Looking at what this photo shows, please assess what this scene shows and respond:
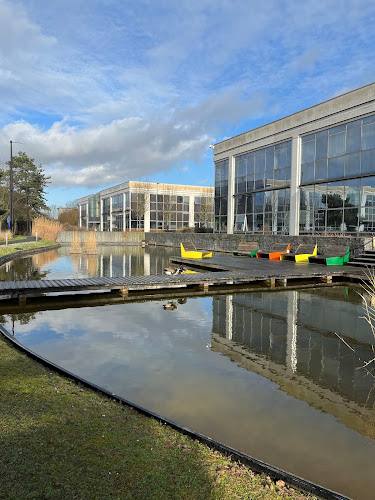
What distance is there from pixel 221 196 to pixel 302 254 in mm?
15884

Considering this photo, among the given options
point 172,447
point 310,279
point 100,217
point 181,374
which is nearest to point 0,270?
point 310,279

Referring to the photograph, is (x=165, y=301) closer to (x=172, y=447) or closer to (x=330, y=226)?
(x=172, y=447)

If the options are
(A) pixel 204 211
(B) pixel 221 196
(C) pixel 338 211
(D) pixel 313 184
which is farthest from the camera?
(A) pixel 204 211

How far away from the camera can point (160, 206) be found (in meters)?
60.0

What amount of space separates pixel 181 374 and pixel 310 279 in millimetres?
9984

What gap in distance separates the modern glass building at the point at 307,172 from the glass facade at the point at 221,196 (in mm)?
165

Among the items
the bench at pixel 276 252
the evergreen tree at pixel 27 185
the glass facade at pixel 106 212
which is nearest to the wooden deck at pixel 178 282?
the bench at pixel 276 252

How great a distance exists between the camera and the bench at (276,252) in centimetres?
2030

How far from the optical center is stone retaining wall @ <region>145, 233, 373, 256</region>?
17281 mm

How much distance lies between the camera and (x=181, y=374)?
17.5 feet

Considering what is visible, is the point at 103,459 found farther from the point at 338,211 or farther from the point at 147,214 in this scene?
the point at 147,214

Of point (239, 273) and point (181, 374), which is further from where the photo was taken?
point (239, 273)

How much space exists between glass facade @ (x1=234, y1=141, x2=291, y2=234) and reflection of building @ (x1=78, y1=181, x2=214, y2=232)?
2721cm

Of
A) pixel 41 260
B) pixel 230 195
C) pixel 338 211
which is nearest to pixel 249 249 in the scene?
pixel 338 211
